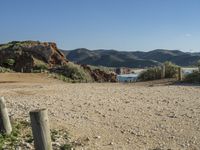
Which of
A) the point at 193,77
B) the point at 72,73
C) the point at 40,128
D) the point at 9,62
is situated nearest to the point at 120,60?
the point at 9,62

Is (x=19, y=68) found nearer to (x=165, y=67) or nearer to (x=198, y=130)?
(x=165, y=67)

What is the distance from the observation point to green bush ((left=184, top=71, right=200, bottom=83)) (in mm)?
20347

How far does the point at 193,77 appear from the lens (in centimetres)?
2078

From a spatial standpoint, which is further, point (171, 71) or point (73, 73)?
point (73, 73)

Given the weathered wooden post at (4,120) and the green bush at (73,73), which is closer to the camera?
the weathered wooden post at (4,120)

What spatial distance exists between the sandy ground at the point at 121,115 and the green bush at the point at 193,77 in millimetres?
4716

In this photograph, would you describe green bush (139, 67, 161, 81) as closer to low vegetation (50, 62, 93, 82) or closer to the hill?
low vegetation (50, 62, 93, 82)

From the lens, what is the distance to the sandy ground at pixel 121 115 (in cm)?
937

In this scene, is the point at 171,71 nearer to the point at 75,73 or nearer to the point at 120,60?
the point at 75,73

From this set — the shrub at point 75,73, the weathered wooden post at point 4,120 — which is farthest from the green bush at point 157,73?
the weathered wooden post at point 4,120

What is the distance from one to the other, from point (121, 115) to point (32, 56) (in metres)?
21.3

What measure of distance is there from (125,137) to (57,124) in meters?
1.62

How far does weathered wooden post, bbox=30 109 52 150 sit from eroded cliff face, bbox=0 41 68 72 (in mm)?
23419

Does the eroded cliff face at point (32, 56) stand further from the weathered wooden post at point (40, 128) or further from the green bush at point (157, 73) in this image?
the weathered wooden post at point (40, 128)
